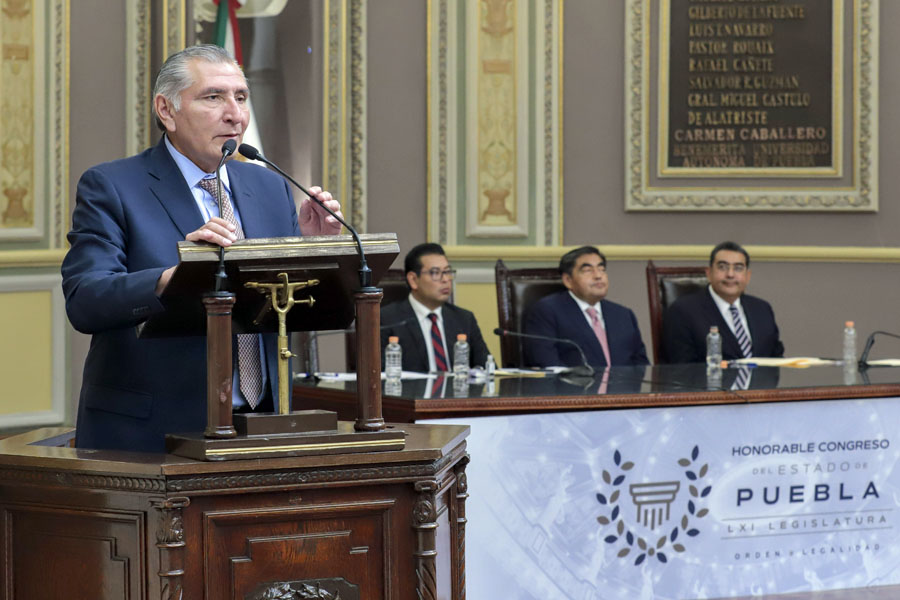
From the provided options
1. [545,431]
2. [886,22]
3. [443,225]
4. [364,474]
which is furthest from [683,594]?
[886,22]

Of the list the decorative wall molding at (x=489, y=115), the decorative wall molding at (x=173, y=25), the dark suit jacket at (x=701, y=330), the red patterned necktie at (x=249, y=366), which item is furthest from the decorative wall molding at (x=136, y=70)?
the red patterned necktie at (x=249, y=366)

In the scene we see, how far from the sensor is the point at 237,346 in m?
2.07

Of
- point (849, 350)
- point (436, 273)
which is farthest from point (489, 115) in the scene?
point (849, 350)

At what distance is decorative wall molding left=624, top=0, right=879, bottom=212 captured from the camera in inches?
286

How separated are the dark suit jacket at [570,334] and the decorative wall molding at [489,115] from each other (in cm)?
154

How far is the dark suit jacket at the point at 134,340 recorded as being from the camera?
2076mm

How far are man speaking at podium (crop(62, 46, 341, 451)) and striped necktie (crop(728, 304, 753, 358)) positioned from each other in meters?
4.13

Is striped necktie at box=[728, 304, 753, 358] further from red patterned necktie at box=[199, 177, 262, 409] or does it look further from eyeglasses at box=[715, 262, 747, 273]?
red patterned necktie at box=[199, 177, 262, 409]

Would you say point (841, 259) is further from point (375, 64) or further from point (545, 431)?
point (545, 431)

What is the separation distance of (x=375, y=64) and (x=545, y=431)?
375cm

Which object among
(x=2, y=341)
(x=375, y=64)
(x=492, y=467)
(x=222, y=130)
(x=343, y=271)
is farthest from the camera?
(x=375, y=64)

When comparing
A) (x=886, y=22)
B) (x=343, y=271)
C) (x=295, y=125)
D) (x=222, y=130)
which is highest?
(x=886, y=22)

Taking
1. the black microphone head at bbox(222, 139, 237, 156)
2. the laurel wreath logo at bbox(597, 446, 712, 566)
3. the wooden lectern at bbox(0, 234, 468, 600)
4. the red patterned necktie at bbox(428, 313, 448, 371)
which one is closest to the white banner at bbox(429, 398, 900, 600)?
the laurel wreath logo at bbox(597, 446, 712, 566)

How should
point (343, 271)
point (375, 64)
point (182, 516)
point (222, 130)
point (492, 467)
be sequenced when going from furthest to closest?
point (375, 64) < point (492, 467) < point (222, 130) < point (343, 271) < point (182, 516)
